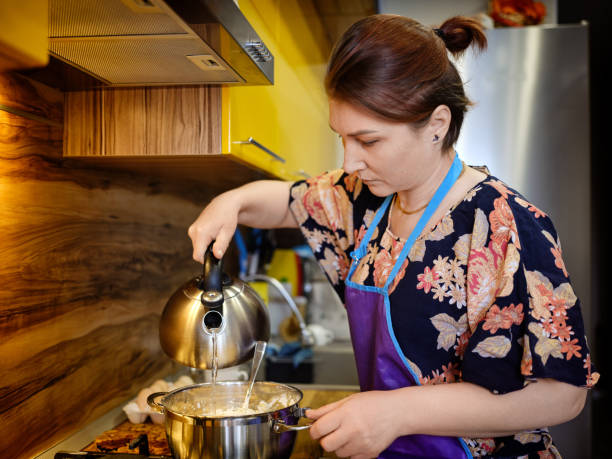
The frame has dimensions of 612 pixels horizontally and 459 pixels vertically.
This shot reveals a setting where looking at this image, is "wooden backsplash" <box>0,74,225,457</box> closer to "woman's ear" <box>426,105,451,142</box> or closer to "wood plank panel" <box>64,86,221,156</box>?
"wood plank panel" <box>64,86,221,156</box>

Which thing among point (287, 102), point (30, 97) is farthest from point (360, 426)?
point (287, 102)

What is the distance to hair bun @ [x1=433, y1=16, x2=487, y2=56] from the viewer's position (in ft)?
3.31

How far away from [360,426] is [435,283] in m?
0.28

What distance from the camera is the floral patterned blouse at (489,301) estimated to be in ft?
2.80

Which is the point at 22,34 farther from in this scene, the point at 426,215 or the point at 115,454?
the point at 115,454

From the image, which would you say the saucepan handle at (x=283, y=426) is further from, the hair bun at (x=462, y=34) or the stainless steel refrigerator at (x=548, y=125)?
the stainless steel refrigerator at (x=548, y=125)

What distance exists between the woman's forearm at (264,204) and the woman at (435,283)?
22 millimetres

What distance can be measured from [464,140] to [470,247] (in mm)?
1486

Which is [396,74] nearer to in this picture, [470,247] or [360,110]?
[360,110]

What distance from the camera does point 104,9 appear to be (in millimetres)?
715

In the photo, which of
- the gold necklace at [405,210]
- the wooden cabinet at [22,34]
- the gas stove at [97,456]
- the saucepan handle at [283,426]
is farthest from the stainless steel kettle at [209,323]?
the wooden cabinet at [22,34]

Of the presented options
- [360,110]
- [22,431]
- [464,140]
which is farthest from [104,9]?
[464,140]

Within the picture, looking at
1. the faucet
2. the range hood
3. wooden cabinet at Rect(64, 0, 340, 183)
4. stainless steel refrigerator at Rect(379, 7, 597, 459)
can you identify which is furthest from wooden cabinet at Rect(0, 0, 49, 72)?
stainless steel refrigerator at Rect(379, 7, 597, 459)

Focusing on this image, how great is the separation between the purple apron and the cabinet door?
0.38 meters
